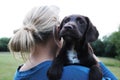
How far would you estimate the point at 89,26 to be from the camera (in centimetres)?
336

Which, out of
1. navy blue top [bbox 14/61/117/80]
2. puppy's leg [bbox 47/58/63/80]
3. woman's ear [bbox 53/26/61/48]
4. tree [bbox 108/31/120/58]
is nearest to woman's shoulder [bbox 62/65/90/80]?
navy blue top [bbox 14/61/117/80]

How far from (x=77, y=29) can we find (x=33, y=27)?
1.21 ft

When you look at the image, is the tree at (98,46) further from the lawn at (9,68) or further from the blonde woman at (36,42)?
the blonde woman at (36,42)

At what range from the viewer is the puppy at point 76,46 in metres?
3.05

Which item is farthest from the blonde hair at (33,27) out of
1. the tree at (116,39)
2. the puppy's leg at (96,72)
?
the tree at (116,39)

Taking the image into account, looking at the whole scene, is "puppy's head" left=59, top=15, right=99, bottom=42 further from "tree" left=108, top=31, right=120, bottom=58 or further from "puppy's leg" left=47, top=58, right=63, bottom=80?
"tree" left=108, top=31, right=120, bottom=58

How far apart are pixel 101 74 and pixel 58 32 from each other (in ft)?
1.58

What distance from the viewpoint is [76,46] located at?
3301 millimetres

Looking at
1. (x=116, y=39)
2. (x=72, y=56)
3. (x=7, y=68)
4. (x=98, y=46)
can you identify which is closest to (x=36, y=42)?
(x=72, y=56)

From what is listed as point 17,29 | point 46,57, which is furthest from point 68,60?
point 17,29

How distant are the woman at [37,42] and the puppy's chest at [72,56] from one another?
0.59 ft

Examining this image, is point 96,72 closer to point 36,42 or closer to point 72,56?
point 72,56

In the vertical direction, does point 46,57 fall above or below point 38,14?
below

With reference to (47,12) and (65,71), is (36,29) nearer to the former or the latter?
(47,12)
